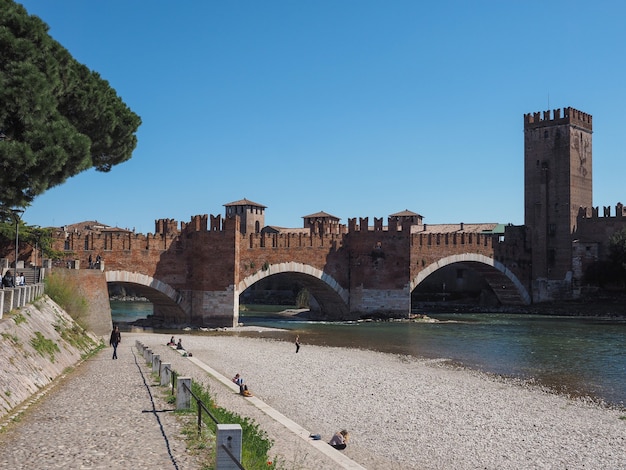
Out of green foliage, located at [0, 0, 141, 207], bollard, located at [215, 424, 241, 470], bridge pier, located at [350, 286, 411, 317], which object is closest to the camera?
bollard, located at [215, 424, 241, 470]

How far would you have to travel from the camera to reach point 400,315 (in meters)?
34.1

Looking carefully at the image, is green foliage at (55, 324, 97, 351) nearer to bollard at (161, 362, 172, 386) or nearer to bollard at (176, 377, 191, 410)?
bollard at (161, 362, 172, 386)

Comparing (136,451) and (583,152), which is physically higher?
(583,152)

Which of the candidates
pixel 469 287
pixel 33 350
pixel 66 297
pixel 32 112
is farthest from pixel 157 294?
pixel 469 287

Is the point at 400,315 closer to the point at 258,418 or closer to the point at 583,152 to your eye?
the point at 583,152

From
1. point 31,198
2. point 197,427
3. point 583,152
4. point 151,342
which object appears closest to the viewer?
point 197,427

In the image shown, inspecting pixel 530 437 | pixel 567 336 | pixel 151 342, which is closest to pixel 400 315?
pixel 567 336

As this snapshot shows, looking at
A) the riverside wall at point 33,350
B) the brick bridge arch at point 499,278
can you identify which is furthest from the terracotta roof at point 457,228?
the riverside wall at point 33,350

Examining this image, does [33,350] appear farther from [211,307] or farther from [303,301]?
[303,301]

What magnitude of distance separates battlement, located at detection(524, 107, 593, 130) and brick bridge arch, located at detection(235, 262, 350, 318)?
20173mm

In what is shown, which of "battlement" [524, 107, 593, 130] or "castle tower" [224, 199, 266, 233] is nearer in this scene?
"battlement" [524, 107, 593, 130]

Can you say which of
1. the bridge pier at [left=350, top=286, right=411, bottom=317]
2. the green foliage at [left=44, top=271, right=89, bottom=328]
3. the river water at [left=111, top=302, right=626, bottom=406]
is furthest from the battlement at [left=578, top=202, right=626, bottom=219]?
the green foliage at [left=44, top=271, right=89, bottom=328]

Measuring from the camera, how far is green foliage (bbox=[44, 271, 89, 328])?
1748 centimetres

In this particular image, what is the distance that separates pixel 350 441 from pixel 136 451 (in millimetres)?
3969
